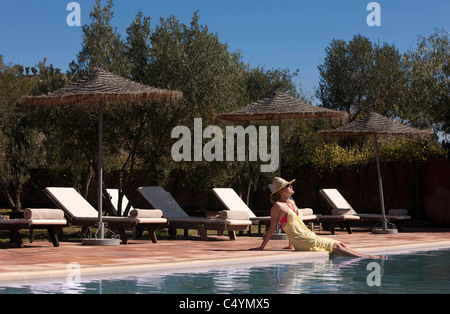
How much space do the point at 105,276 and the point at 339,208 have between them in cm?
981

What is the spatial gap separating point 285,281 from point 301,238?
2.56 m

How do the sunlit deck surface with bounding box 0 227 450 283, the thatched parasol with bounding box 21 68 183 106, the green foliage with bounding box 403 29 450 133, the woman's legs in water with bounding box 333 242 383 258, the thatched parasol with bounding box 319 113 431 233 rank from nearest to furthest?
the sunlit deck surface with bounding box 0 227 450 283
the woman's legs in water with bounding box 333 242 383 258
the thatched parasol with bounding box 21 68 183 106
the thatched parasol with bounding box 319 113 431 233
the green foliage with bounding box 403 29 450 133

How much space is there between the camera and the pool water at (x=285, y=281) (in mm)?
6355

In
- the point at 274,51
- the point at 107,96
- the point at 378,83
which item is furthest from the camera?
the point at 378,83

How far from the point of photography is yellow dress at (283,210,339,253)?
9547 mm

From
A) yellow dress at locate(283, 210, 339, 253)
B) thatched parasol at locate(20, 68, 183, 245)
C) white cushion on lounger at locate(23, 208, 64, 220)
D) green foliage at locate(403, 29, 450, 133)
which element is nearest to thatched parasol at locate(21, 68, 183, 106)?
thatched parasol at locate(20, 68, 183, 245)

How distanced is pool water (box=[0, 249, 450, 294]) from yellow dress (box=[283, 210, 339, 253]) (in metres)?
0.52

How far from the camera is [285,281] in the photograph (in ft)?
23.5

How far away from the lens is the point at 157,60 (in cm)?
1580

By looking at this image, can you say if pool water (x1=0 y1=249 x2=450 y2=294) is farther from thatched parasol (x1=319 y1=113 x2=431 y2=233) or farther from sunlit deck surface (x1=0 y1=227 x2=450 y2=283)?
thatched parasol (x1=319 y1=113 x2=431 y2=233)

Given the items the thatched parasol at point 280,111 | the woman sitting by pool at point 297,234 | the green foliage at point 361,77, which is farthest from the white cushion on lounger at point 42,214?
the green foliage at point 361,77
